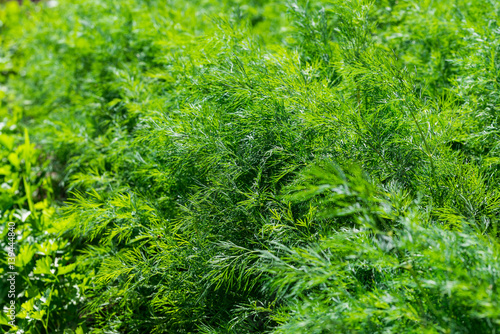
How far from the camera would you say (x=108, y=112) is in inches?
100

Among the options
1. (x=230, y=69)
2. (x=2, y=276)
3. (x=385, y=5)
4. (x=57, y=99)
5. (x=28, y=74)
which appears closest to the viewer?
(x=230, y=69)

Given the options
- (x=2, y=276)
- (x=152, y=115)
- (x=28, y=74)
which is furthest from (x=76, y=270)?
(x=28, y=74)

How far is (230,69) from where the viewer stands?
5.89 ft

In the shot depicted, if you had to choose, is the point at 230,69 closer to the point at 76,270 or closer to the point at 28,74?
the point at 76,270

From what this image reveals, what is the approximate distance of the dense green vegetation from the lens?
3.86 feet

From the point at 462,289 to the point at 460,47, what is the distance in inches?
58.2

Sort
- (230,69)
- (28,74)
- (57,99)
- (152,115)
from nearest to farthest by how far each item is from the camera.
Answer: (230,69), (152,115), (57,99), (28,74)

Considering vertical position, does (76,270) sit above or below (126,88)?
below

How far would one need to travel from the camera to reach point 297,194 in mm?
1210

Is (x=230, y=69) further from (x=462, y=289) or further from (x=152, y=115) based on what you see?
(x=462, y=289)

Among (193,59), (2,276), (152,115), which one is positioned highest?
(193,59)

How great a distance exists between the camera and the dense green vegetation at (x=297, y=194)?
1.18 m

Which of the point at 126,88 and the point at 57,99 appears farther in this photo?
the point at 57,99

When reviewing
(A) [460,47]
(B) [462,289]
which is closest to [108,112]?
(A) [460,47]
